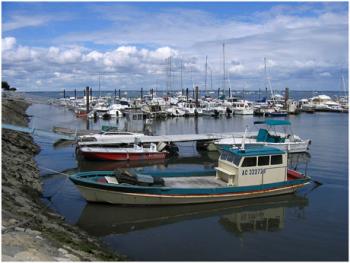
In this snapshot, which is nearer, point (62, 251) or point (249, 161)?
point (62, 251)

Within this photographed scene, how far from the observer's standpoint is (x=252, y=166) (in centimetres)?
1942

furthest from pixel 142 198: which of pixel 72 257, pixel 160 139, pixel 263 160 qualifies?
pixel 160 139

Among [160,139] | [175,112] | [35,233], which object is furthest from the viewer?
[175,112]

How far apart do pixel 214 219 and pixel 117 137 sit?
17.3 m

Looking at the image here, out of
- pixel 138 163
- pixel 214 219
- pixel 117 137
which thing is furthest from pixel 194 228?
pixel 117 137

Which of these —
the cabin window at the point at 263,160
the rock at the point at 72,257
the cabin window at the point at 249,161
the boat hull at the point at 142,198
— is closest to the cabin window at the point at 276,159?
the cabin window at the point at 263,160

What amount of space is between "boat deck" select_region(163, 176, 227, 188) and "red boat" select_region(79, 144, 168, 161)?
35.1ft

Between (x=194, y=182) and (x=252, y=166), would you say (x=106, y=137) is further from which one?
(x=252, y=166)

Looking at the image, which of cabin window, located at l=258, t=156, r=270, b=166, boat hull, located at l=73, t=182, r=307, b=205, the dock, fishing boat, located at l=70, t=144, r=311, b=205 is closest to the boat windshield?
fishing boat, located at l=70, t=144, r=311, b=205

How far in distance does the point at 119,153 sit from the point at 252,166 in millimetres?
13850

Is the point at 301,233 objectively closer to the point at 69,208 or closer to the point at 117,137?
the point at 69,208

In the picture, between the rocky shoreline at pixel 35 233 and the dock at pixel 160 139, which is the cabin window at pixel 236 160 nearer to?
the rocky shoreline at pixel 35 233

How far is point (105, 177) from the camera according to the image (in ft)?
A: 64.3

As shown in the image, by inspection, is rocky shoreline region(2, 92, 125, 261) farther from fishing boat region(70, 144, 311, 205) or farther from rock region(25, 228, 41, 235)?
fishing boat region(70, 144, 311, 205)
